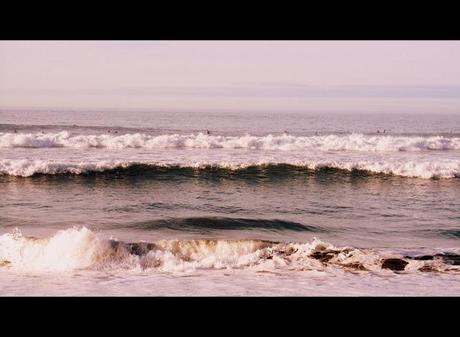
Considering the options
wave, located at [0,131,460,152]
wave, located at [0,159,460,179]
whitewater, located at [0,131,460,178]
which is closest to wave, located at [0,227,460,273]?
→ wave, located at [0,159,460,179]

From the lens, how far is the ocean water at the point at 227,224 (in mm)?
5277

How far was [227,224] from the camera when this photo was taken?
28.0 feet

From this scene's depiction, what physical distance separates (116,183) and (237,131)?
57.3 feet

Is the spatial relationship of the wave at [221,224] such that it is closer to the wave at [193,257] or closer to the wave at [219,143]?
the wave at [193,257]

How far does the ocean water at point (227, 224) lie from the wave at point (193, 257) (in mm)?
19

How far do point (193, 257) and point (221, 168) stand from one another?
803 cm
